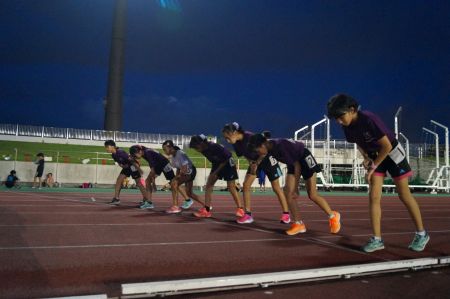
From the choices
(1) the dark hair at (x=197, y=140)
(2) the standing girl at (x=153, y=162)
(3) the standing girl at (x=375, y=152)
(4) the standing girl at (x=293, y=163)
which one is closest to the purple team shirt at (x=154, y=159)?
(2) the standing girl at (x=153, y=162)

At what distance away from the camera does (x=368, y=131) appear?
15.0 ft

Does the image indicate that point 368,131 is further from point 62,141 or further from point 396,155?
point 62,141

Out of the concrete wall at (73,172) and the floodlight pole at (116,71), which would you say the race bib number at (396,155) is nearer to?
the concrete wall at (73,172)

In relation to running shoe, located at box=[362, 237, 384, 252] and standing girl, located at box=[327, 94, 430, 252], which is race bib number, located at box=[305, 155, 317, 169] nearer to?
standing girl, located at box=[327, 94, 430, 252]

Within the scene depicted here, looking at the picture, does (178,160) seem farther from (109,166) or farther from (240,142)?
(109,166)

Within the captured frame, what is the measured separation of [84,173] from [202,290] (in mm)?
23160

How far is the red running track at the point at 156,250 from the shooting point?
3.50 m

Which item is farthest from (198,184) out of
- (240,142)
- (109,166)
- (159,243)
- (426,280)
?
(426,280)

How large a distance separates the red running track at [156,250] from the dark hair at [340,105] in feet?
5.04

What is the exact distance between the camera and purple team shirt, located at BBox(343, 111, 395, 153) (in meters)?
4.55

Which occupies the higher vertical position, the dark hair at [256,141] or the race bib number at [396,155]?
the dark hair at [256,141]

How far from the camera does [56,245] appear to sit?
16.2ft

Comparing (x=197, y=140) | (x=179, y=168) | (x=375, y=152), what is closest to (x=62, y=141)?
(x=179, y=168)

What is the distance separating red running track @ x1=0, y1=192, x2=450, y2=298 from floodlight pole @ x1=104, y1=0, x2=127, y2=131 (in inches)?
1321
